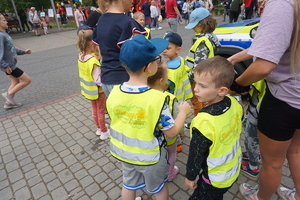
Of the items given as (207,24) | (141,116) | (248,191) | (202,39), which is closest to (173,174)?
(248,191)

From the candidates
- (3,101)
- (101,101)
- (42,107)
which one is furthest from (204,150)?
(3,101)

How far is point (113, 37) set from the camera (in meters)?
2.09

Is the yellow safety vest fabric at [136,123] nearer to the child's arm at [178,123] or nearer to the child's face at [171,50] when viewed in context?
the child's arm at [178,123]

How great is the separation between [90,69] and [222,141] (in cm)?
219

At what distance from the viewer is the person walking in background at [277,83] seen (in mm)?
1165

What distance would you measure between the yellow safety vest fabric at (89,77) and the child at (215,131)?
1868 mm

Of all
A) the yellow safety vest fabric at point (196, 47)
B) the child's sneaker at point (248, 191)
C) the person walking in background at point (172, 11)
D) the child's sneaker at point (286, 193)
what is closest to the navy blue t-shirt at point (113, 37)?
the yellow safety vest fabric at point (196, 47)

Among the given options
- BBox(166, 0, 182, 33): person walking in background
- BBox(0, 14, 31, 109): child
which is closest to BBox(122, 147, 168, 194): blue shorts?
BBox(0, 14, 31, 109): child

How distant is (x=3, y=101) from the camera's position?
17.5 feet

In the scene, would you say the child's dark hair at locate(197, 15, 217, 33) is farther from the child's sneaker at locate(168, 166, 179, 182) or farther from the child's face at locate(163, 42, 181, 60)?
the child's sneaker at locate(168, 166, 179, 182)

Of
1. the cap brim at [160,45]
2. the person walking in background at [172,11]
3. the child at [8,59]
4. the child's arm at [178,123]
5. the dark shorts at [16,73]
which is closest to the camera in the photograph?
the child's arm at [178,123]

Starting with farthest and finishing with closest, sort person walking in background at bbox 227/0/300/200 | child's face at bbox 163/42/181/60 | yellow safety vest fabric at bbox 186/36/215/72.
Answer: yellow safety vest fabric at bbox 186/36/215/72
child's face at bbox 163/42/181/60
person walking in background at bbox 227/0/300/200

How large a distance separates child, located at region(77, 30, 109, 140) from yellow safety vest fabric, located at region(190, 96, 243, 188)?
1.94 meters

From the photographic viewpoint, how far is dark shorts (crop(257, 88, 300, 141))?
4.68ft
